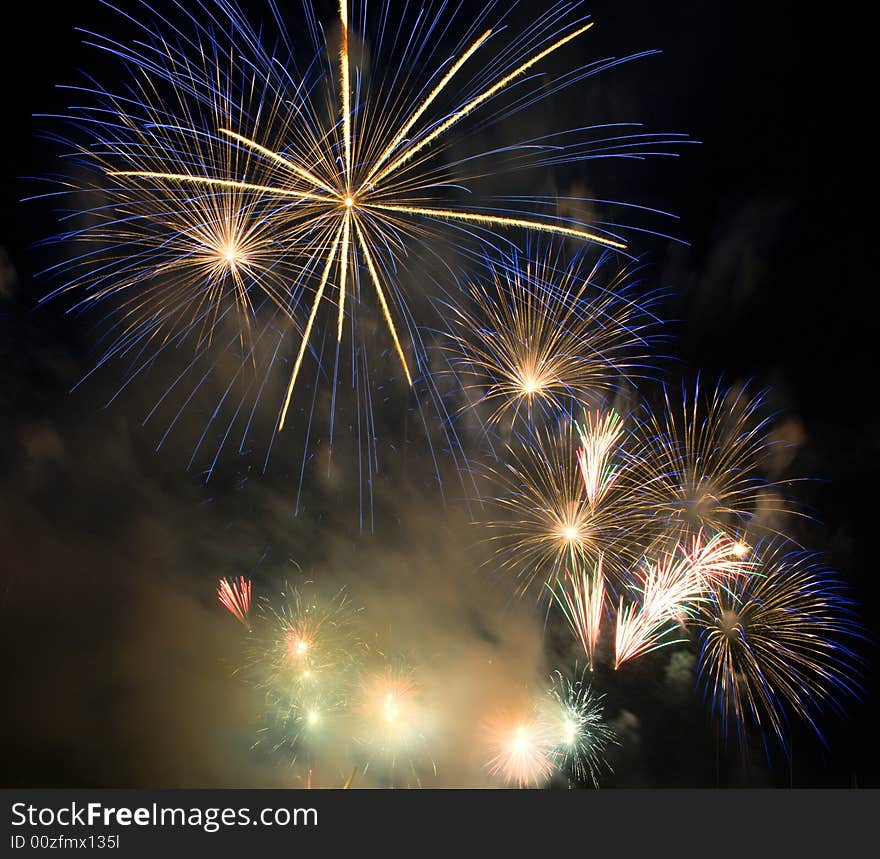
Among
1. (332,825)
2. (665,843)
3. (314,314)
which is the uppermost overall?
(314,314)

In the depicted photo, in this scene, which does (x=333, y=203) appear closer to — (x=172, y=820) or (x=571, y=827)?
(x=172, y=820)

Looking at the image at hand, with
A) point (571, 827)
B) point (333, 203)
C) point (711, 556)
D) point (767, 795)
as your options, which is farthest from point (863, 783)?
point (333, 203)

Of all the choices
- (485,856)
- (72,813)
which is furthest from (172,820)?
(485,856)

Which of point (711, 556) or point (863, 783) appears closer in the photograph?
point (711, 556)

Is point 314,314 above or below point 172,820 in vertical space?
above

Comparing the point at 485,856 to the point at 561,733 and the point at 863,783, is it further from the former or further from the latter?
the point at 863,783

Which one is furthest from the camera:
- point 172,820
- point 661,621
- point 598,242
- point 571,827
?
point 661,621

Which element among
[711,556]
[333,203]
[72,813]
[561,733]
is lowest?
[72,813]

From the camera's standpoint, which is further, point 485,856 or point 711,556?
point 711,556

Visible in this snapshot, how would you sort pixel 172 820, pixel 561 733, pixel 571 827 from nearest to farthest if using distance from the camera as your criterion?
pixel 172 820, pixel 571 827, pixel 561 733
